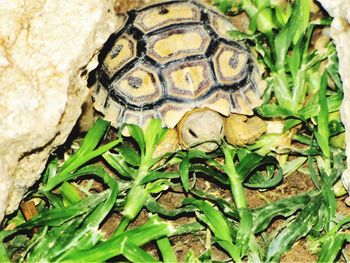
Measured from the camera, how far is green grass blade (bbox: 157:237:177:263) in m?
2.93

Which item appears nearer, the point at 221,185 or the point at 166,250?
the point at 166,250

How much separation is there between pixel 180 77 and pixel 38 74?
112cm

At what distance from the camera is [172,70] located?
3.65m

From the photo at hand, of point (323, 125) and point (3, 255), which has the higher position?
point (323, 125)

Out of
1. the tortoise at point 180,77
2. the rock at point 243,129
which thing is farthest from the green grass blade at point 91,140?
the rock at point 243,129

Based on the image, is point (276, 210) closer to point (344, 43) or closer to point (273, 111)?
point (273, 111)

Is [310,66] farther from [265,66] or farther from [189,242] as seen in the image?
[189,242]

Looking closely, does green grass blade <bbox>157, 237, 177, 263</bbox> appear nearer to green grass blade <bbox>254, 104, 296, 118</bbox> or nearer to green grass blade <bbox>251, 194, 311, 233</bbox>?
green grass blade <bbox>251, 194, 311, 233</bbox>

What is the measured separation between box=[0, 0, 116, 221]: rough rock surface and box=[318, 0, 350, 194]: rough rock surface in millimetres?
1503

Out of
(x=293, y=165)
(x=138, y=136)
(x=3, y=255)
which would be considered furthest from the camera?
(x=293, y=165)

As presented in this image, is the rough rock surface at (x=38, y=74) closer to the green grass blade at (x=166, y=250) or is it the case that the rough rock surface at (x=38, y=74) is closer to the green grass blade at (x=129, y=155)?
the green grass blade at (x=129, y=155)

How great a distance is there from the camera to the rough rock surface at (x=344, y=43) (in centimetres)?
322

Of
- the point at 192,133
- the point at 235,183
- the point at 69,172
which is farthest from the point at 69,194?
the point at 235,183

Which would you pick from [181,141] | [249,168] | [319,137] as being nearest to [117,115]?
[181,141]
